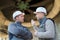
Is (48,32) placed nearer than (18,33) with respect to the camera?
Yes

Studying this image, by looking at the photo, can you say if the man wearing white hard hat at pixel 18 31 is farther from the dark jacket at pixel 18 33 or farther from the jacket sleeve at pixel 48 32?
the jacket sleeve at pixel 48 32

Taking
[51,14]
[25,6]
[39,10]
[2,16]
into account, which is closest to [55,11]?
[51,14]

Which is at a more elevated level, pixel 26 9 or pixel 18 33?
pixel 26 9

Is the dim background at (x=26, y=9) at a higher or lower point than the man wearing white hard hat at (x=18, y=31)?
higher

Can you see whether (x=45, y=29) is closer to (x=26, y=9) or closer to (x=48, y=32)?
(x=48, y=32)

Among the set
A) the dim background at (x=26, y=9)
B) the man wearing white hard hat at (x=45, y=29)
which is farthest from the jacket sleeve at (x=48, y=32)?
the dim background at (x=26, y=9)

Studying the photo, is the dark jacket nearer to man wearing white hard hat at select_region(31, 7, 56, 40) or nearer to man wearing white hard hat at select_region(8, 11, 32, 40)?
man wearing white hard hat at select_region(8, 11, 32, 40)

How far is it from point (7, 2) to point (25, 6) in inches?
Answer: 21.1

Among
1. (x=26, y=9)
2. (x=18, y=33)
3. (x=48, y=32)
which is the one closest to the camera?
(x=48, y=32)

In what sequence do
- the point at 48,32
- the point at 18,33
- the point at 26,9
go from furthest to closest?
the point at 26,9, the point at 18,33, the point at 48,32

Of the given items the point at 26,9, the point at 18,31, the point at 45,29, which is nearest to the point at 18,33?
the point at 18,31

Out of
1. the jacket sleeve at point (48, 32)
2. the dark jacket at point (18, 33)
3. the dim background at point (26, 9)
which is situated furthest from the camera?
the dim background at point (26, 9)

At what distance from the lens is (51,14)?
526cm

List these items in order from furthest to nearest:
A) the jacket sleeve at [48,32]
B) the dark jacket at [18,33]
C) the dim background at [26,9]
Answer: the dim background at [26,9] → the dark jacket at [18,33] → the jacket sleeve at [48,32]
